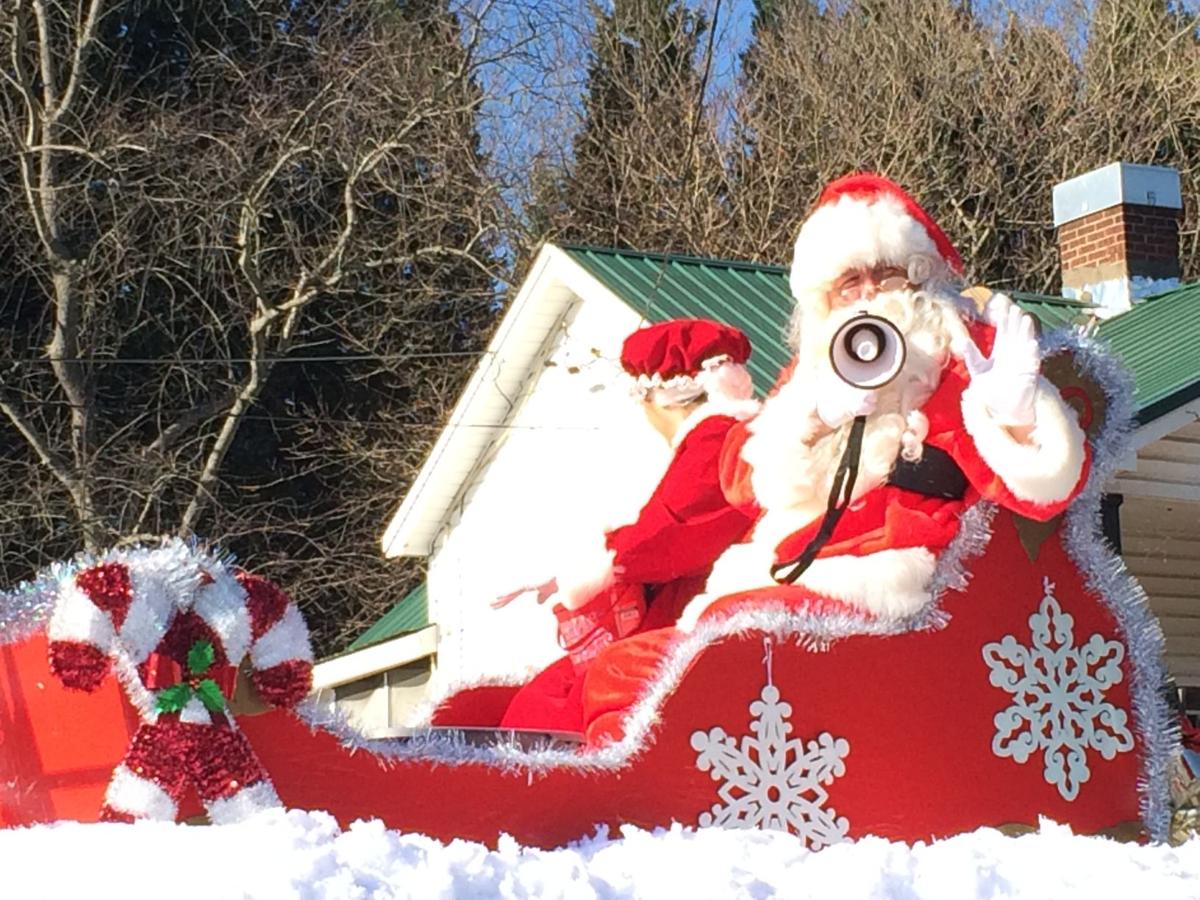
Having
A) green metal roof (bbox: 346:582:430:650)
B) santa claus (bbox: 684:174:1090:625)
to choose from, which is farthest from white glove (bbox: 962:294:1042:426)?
green metal roof (bbox: 346:582:430:650)

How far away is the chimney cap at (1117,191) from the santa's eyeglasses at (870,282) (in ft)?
24.4

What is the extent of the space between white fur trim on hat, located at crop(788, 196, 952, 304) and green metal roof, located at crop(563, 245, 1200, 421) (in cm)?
381

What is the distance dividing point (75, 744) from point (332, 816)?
1.76 ft

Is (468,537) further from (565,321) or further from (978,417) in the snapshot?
(978,417)

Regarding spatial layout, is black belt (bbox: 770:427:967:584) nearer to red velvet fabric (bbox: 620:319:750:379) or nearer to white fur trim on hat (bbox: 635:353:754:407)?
white fur trim on hat (bbox: 635:353:754:407)

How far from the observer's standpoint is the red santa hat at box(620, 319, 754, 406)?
5.77 m

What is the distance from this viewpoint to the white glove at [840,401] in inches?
170

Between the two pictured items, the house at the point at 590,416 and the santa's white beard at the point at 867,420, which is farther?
the house at the point at 590,416

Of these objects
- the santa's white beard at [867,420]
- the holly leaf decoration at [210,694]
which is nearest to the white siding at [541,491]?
the santa's white beard at [867,420]

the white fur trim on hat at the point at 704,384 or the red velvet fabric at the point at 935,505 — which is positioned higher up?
the white fur trim on hat at the point at 704,384

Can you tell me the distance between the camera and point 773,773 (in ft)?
13.3

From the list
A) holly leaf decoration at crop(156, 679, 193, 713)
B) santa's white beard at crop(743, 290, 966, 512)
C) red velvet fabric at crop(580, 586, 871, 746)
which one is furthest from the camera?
santa's white beard at crop(743, 290, 966, 512)

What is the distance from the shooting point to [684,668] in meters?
4.04

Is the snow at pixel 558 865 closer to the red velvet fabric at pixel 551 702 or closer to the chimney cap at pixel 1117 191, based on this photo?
the red velvet fabric at pixel 551 702
